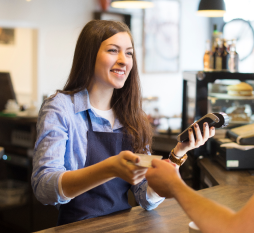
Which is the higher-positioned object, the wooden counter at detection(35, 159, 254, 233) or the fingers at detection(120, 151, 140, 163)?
the fingers at detection(120, 151, 140, 163)

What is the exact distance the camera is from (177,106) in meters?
7.92

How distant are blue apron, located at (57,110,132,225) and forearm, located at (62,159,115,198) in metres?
0.21

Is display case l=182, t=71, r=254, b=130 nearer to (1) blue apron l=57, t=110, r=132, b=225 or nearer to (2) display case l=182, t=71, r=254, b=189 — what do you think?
(2) display case l=182, t=71, r=254, b=189

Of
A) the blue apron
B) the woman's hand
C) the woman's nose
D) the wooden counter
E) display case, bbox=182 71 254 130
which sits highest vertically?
the woman's nose

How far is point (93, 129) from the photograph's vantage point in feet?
5.03

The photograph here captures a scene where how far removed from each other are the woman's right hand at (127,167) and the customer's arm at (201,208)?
0.06 meters

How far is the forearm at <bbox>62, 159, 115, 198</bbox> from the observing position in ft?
3.79

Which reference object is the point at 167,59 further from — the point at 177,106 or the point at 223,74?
the point at 223,74

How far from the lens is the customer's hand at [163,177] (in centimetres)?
96

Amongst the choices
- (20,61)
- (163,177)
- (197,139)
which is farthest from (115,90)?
(20,61)

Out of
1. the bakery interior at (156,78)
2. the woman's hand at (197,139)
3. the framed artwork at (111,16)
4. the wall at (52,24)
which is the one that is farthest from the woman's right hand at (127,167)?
the framed artwork at (111,16)

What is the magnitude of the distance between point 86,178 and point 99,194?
0.97 ft

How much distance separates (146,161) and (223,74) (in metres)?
1.53

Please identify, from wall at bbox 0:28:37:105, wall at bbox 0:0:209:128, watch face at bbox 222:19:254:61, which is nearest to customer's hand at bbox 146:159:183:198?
Answer: wall at bbox 0:0:209:128
